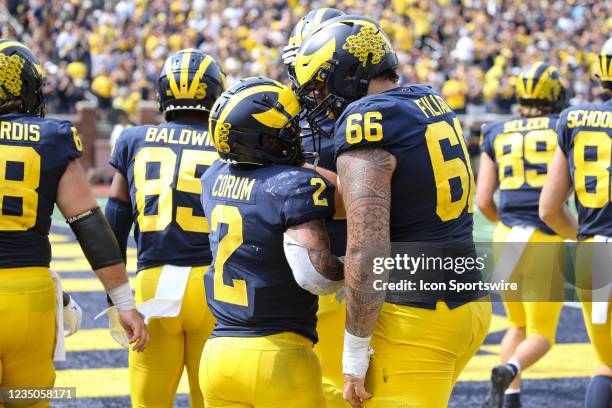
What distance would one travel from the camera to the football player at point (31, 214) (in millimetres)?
3748

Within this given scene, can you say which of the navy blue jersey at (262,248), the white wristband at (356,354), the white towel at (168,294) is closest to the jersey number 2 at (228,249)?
the navy blue jersey at (262,248)

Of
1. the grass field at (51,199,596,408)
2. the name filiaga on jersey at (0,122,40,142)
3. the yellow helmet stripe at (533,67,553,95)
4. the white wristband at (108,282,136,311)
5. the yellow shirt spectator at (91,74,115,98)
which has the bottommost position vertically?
the yellow shirt spectator at (91,74,115,98)

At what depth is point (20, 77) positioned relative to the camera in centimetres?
387

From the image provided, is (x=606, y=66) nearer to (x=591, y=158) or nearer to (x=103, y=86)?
(x=591, y=158)

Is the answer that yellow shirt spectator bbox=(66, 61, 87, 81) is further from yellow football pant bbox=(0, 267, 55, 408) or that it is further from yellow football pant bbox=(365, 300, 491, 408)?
yellow football pant bbox=(365, 300, 491, 408)

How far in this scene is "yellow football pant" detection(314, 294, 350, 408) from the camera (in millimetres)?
4094

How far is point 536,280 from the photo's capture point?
19.7 ft

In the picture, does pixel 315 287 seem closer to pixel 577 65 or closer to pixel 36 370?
pixel 36 370

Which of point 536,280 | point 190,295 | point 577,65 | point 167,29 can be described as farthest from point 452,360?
point 167,29

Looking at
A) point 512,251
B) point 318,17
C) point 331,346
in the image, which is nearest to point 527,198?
point 512,251

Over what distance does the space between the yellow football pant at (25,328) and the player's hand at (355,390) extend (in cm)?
130

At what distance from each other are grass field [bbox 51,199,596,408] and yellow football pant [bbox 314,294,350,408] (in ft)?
6.94

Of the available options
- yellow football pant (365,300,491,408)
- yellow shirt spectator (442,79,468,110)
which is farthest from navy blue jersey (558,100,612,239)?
yellow shirt spectator (442,79,468,110)

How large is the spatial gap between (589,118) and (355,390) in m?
2.05
